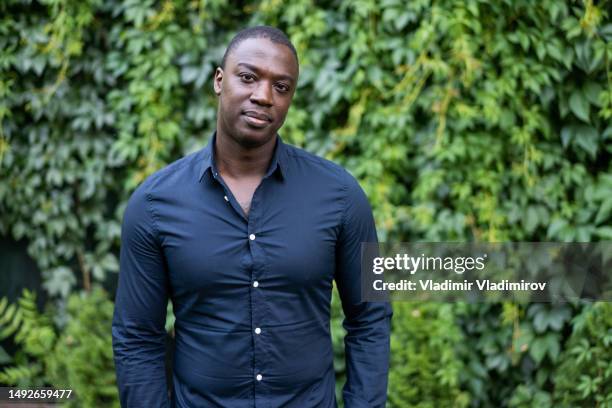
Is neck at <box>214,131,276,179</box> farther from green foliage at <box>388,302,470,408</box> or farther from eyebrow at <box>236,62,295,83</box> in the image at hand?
green foliage at <box>388,302,470,408</box>

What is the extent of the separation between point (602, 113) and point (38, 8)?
2.89 m

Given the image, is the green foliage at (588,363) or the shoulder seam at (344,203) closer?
the shoulder seam at (344,203)

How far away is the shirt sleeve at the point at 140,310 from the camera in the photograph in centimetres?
184

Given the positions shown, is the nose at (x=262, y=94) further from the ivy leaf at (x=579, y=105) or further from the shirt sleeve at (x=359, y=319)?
the ivy leaf at (x=579, y=105)

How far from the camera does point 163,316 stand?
1.93 m

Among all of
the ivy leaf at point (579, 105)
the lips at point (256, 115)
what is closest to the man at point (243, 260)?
the lips at point (256, 115)

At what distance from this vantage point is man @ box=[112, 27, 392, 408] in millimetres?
1802

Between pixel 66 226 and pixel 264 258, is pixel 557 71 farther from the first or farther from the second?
pixel 66 226

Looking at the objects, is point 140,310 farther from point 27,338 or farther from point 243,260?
point 27,338

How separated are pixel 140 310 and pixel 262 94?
653mm

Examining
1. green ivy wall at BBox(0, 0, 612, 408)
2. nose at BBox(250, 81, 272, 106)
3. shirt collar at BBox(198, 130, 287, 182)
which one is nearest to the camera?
nose at BBox(250, 81, 272, 106)

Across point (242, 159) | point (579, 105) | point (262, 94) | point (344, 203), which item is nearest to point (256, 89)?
point (262, 94)

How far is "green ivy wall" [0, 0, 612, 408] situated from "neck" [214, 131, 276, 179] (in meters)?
1.50

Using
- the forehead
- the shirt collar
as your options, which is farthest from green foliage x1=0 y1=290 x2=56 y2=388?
the forehead
